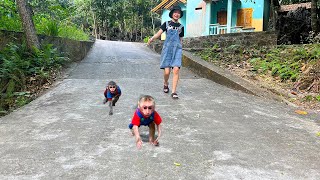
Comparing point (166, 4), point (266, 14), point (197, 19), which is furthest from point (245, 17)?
point (166, 4)

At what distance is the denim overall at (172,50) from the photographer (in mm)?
6102

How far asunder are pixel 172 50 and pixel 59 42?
5325mm

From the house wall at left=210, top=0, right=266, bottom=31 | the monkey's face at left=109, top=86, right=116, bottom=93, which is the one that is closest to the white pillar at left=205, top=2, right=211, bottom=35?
the house wall at left=210, top=0, right=266, bottom=31

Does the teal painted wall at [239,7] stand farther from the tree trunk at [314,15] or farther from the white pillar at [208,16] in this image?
the tree trunk at [314,15]

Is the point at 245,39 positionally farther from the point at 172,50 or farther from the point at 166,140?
the point at 166,140

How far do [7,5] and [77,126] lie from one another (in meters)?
7.89

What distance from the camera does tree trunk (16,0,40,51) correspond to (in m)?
8.55

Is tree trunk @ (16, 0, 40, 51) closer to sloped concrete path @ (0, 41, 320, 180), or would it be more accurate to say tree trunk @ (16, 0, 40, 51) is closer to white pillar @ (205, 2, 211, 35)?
sloped concrete path @ (0, 41, 320, 180)

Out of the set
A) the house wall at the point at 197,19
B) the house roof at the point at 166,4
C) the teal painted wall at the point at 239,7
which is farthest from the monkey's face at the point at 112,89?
the house roof at the point at 166,4

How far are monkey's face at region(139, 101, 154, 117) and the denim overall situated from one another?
3.16 m

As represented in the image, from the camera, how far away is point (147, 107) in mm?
3004

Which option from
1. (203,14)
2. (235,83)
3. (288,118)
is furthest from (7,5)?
(203,14)

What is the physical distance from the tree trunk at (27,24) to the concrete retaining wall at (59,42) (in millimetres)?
277

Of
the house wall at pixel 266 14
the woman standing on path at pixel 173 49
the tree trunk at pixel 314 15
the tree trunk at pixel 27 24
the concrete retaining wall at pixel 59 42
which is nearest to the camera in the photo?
the woman standing on path at pixel 173 49
